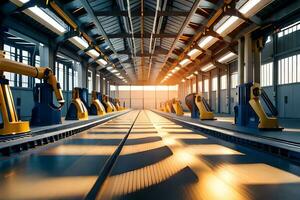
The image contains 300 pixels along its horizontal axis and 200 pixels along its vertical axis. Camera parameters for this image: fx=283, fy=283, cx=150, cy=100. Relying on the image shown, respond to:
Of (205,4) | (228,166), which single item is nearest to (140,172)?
(228,166)

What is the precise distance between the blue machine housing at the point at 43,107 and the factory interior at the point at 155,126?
0.12 feet

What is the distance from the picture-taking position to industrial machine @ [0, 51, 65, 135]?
695cm

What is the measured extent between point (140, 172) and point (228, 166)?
1.62 meters

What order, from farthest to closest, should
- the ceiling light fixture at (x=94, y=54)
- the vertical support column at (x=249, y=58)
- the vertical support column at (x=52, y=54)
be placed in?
the ceiling light fixture at (x=94, y=54)
the vertical support column at (x=52, y=54)
the vertical support column at (x=249, y=58)

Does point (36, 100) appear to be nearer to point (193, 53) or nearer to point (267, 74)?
point (193, 53)

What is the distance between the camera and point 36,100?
10.8 meters

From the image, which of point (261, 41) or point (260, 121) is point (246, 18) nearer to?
point (261, 41)

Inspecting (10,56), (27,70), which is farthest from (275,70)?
(10,56)

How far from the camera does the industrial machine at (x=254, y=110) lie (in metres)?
9.89

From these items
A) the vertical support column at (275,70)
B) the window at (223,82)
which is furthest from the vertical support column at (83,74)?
the vertical support column at (275,70)

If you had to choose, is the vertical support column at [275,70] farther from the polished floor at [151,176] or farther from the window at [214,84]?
the polished floor at [151,176]

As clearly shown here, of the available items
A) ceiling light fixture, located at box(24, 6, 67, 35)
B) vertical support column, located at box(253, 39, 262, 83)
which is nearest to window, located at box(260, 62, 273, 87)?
vertical support column, located at box(253, 39, 262, 83)

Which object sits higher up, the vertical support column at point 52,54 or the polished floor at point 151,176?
the vertical support column at point 52,54

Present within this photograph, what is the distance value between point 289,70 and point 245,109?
8.46m
